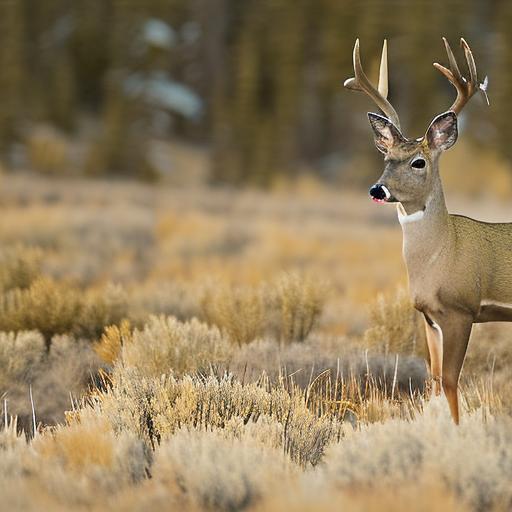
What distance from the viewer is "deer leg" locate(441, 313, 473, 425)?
5.29 m

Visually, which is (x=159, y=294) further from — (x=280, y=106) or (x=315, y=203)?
(x=280, y=106)

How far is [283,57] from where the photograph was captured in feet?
141

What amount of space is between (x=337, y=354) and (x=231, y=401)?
6.35 ft

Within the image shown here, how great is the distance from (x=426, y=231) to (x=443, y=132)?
573mm

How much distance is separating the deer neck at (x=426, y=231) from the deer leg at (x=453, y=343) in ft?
1.15

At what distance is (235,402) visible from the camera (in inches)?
219

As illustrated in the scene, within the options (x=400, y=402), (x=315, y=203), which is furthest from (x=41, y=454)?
(x=315, y=203)

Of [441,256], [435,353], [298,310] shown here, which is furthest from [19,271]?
[441,256]

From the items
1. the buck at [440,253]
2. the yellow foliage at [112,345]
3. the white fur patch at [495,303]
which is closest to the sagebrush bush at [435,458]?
the buck at [440,253]

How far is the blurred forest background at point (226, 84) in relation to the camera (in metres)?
36.8

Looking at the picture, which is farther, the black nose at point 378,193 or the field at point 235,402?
the black nose at point 378,193

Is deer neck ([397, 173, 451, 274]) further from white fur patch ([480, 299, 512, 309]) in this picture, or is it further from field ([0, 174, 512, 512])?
field ([0, 174, 512, 512])

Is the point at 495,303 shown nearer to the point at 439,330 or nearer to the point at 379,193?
the point at 439,330

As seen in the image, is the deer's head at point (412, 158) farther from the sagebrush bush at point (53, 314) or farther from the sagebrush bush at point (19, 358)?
the sagebrush bush at point (53, 314)
